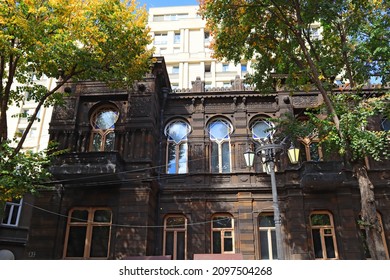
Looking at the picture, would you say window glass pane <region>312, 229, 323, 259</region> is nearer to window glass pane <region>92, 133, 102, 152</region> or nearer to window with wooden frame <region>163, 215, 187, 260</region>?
window with wooden frame <region>163, 215, 187, 260</region>

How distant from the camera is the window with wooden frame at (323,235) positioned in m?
14.8

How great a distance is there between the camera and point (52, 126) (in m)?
16.7

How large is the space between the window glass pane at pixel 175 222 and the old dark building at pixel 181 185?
0.05m

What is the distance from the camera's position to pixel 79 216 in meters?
15.3

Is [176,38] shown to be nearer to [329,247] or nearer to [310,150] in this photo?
[310,150]

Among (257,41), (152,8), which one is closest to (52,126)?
(257,41)

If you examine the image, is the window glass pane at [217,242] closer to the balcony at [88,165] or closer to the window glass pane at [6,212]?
the balcony at [88,165]

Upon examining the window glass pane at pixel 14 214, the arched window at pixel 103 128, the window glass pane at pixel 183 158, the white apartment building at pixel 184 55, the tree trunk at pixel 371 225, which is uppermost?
the white apartment building at pixel 184 55

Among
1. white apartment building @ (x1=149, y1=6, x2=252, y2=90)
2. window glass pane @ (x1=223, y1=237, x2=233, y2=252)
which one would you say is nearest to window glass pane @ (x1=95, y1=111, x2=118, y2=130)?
window glass pane @ (x1=223, y1=237, x2=233, y2=252)

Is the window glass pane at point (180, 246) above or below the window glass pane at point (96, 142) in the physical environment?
below

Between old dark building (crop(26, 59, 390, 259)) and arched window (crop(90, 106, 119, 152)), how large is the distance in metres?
0.06

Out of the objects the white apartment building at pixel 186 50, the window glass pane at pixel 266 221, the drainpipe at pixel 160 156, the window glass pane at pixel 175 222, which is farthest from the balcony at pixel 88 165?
the white apartment building at pixel 186 50

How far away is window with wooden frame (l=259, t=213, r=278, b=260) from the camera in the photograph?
15.3 metres

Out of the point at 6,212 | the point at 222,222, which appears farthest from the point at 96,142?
the point at 6,212
